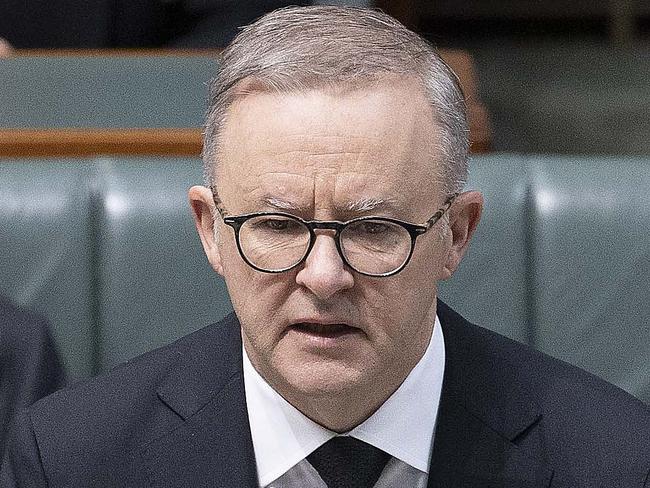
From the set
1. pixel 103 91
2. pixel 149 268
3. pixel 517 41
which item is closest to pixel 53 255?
pixel 149 268

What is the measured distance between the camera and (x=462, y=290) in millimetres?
1831

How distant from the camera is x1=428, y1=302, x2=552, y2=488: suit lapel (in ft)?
3.96

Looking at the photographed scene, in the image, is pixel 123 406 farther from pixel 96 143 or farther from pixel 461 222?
pixel 96 143

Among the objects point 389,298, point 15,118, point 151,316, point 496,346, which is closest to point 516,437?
point 496,346

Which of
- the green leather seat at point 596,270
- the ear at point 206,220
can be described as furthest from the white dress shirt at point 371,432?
the green leather seat at point 596,270

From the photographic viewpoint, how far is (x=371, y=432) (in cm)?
117

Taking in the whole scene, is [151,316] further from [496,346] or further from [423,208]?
[423,208]

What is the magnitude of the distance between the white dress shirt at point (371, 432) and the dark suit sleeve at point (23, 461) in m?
0.20

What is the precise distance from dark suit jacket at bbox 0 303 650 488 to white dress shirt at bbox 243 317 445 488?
0.01 metres

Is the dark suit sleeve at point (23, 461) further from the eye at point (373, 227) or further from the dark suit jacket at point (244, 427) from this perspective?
the eye at point (373, 227)

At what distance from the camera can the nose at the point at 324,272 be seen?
1060mm

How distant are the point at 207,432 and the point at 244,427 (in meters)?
0.04

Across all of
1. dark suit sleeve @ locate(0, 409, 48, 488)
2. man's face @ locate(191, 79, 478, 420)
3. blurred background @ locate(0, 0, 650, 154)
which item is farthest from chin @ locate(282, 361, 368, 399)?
blurred background @ locate(0, 0, 650, 154)

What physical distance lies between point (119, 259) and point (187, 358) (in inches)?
20.7
